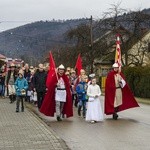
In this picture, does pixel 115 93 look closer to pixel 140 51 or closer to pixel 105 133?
pixel 105 133

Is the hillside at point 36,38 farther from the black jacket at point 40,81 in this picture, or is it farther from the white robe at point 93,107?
the white robe at point 93,107

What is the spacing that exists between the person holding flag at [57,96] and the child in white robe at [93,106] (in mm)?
747

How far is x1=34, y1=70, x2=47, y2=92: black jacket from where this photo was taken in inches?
795

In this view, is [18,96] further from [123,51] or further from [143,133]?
[123,51]

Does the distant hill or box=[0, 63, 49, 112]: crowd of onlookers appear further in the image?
the distant hill

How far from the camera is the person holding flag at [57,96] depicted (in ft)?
55.6

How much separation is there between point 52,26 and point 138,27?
192 ft

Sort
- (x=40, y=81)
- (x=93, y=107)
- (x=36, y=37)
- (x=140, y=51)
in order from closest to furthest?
(x=93, y=107), (x=40, y=81), (x=140, y=51), (x=36, y=37)

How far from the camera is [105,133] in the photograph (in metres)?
13.4

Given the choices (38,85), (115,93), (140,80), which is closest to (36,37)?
(140,80)

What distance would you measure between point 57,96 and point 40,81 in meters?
3.44

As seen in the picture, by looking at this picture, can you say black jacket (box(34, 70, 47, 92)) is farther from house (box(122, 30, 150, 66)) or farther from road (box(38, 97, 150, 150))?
house (box(122, 30, 150, 66))

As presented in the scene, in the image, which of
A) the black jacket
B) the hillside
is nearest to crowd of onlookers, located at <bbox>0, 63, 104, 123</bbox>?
the black jacket

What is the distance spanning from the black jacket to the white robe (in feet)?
11.5
